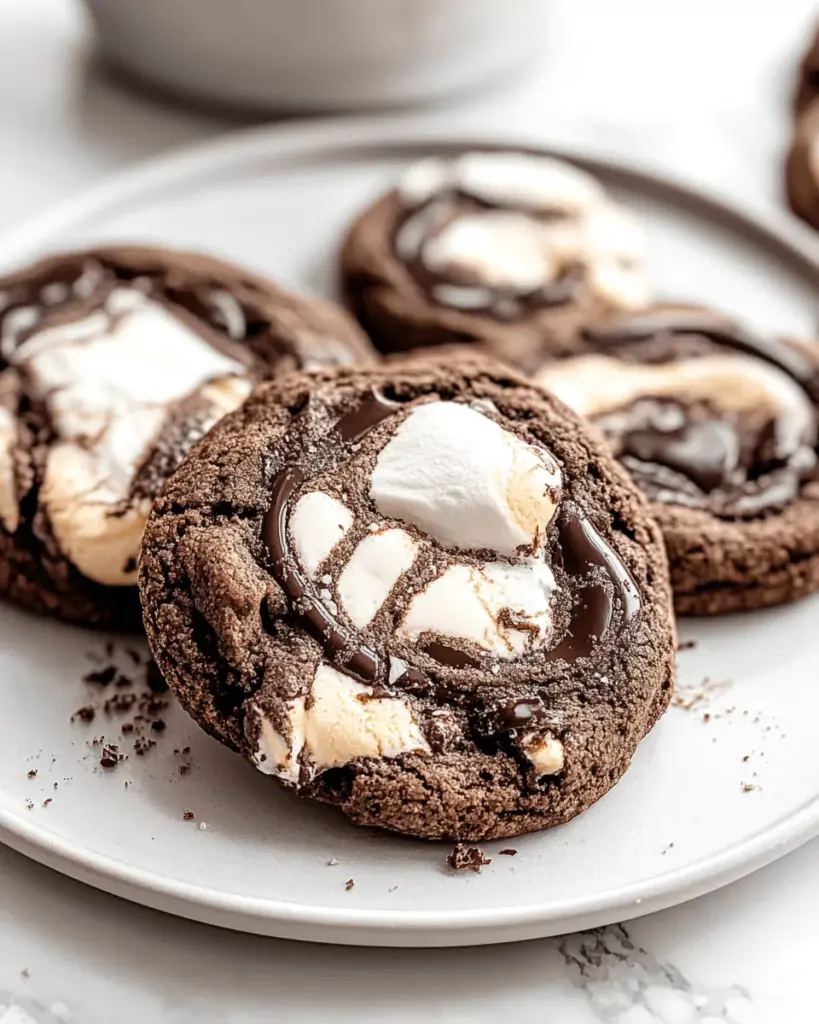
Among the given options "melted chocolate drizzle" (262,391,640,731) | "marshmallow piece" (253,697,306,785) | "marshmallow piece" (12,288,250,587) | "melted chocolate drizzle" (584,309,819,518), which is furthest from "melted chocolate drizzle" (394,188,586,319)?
"marshmallow piece" (253,697,306,785)

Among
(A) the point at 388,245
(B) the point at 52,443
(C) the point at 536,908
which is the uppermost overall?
(A) the point at 388,245

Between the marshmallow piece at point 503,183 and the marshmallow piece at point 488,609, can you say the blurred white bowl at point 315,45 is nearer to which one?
the marshmallow piece at point 503,183

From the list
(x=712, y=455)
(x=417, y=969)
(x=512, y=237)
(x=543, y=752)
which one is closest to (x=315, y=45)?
(x=512, y=237)

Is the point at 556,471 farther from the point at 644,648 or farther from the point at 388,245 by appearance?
the point at 388,245

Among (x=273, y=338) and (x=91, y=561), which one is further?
(x=273, y=338)

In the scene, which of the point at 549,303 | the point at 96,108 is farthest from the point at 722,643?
the point at 96,108

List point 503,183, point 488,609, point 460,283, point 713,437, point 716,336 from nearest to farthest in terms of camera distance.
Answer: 1. point 488,609
2. point 713,437
3. point 716,336
4. point 460,283
5. point 503,183

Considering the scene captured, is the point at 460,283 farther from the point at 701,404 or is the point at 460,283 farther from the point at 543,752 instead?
the point at 543,752
